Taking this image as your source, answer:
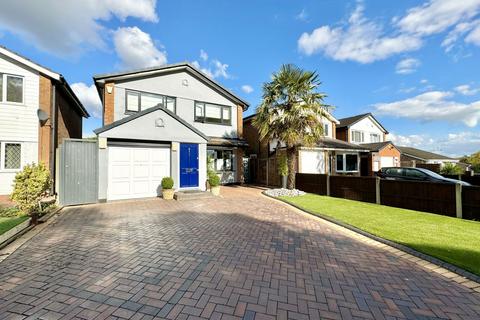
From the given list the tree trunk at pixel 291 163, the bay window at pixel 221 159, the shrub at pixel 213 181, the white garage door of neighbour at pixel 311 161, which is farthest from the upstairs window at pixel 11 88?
the white garage door of neighbour at pixel 311 161

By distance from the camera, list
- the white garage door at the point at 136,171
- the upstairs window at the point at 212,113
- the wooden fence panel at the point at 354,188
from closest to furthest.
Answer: the white garage door at the point at 136,171, the wooden fence panel at the point at 354,188, the upstairs window at the point at 212,113

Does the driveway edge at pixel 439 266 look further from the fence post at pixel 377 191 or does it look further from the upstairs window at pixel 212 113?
the upstairs window at pixel 212 113

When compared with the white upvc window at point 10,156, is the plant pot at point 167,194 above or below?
below

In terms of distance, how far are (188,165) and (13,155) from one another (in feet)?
29.5

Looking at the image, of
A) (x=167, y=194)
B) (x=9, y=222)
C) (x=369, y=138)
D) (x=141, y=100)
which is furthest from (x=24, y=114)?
(x=369, y=138)

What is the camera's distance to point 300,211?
10.1 m

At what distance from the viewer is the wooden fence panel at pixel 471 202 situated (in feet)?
28.8

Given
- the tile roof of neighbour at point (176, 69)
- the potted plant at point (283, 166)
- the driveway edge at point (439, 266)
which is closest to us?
the driveway edge at point (439, 266)

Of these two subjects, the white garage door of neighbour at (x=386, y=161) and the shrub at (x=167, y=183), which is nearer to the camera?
the shrub at (x=167, y=183)

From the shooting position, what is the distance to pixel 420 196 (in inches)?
411

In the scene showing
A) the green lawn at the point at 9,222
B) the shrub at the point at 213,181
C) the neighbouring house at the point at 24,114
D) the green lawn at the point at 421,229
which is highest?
the neighbouring house at the point at 24,114

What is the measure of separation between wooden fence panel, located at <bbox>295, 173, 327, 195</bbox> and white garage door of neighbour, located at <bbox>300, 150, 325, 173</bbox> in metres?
3.29

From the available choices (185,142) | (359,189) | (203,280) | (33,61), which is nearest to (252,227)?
(203,280)

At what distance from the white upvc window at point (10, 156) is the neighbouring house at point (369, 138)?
2916 cm
